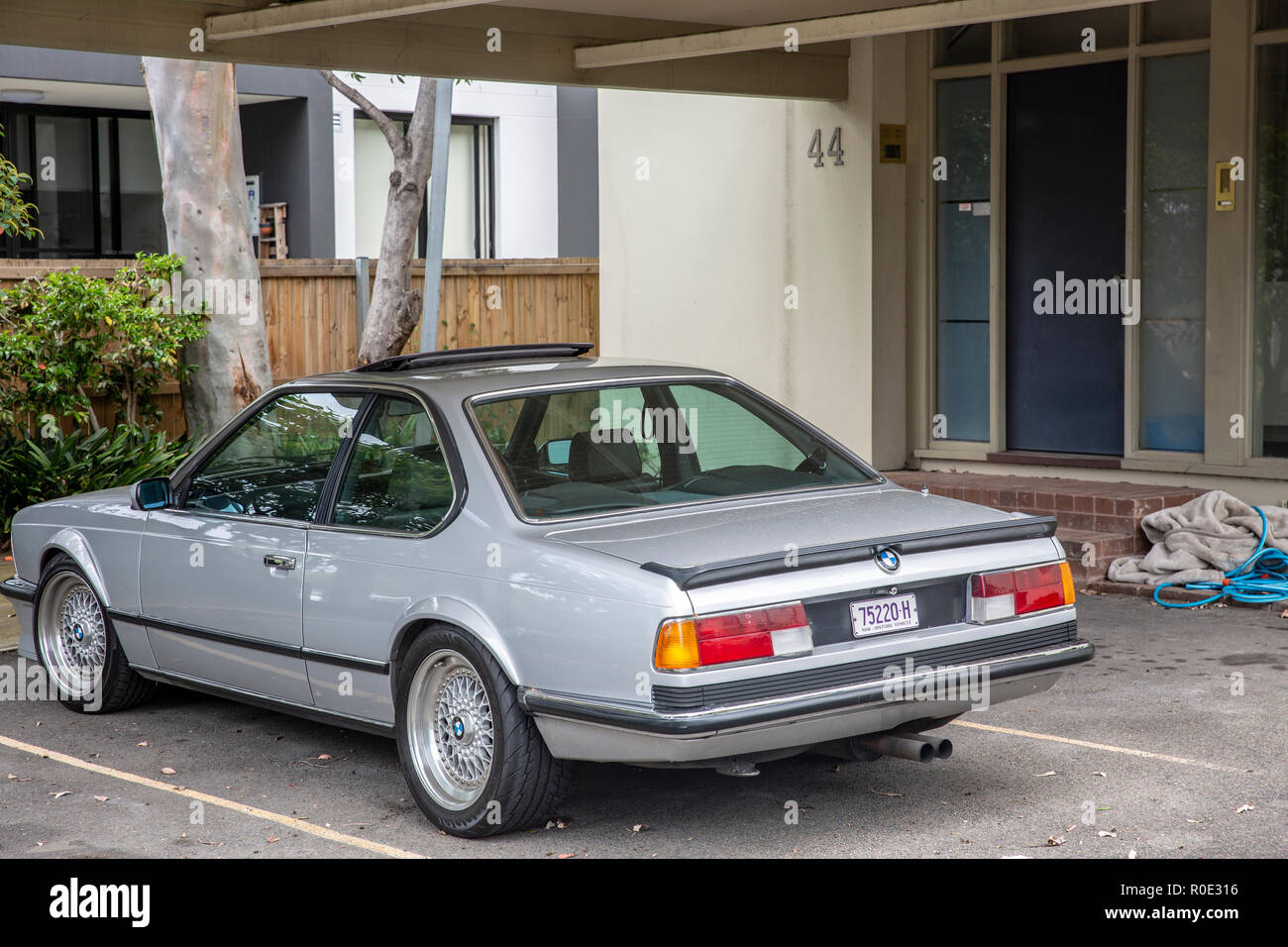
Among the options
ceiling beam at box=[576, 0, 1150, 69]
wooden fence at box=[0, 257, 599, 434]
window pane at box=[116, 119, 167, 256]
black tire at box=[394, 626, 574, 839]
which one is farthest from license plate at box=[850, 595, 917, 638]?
window pane at box=[116, 119, 167, 256]

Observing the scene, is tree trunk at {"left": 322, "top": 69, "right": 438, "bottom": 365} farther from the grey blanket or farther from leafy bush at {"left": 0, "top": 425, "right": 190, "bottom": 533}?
the grey blanket

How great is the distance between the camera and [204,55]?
346 inches

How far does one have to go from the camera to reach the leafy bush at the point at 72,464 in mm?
11984

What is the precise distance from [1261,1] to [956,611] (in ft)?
23.5

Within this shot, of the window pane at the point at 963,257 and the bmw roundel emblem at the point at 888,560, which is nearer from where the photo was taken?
the bmw roundel emblem at the point at 888,560

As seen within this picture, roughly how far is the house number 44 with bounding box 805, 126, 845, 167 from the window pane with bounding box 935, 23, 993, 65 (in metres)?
1.09

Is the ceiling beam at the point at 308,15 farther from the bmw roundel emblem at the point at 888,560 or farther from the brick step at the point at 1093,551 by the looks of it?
the brick step at the point at 1093,551

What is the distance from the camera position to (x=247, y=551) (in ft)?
19.5

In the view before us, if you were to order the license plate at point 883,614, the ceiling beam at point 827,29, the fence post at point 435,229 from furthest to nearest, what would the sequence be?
the fence post at point 435,229, the ceiling beam at point 827,29, the license plate at point 883,614

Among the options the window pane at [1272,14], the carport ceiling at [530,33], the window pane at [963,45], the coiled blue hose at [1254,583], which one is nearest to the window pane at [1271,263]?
the window pane at [1272,14]

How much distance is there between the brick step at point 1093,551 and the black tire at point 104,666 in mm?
5606

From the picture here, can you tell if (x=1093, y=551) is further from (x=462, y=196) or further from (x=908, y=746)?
(x=462, y=196)

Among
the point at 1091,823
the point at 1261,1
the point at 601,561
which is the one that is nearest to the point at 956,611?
the point at 1091,823

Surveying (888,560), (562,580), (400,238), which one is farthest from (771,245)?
(562,580)
